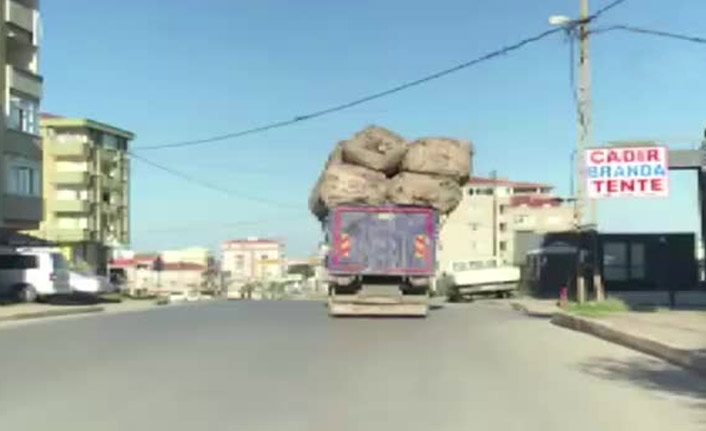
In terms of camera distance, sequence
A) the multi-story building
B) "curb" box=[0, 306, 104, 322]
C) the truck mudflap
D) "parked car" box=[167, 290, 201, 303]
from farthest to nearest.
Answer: the multi-story building
"parked car" box=[167, 290, 201, 303]
"curb" box=[0, 306, 104, 322]
the truck mudflap

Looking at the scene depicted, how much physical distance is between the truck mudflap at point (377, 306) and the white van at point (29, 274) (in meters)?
15.5

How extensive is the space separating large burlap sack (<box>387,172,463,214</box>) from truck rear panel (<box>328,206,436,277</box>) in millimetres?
823

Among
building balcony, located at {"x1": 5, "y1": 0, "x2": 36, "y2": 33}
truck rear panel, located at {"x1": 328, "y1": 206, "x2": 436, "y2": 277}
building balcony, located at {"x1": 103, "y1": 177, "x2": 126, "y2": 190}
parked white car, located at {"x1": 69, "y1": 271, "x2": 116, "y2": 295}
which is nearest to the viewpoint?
truck rear panel, located at {"x1": 328, "y1": 206, "x2": 436, "y2": 277}

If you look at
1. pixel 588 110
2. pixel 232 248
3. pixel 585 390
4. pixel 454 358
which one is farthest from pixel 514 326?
pixel 232 248

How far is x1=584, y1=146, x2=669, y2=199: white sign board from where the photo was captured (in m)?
28.3

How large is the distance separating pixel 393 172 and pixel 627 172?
6379 mm

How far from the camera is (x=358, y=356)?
16234 millimetres

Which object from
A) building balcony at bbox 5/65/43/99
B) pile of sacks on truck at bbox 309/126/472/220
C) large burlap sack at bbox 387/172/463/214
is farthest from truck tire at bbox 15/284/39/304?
large burlap sack at bbox 387/172/463/214

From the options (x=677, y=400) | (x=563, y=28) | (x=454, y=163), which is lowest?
(x=677, y=400)

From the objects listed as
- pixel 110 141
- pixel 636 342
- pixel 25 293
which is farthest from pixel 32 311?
pixel 110 141

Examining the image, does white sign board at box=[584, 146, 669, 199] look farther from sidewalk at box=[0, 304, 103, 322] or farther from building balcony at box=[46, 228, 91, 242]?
building balcony at box=[46, 228, 91, 242]

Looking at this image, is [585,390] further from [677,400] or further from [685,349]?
[685,349]

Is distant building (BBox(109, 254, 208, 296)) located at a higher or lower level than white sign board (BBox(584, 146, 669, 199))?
lower

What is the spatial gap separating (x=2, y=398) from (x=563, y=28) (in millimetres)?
22619
